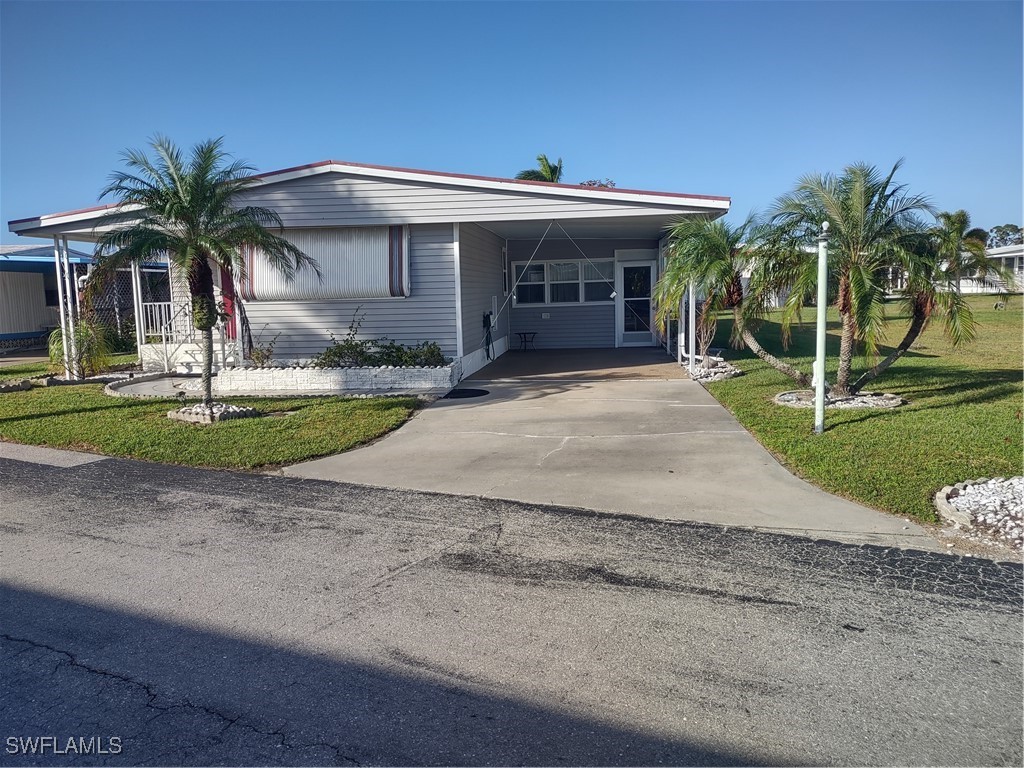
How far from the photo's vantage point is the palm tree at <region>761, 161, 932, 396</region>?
8984 millimetres

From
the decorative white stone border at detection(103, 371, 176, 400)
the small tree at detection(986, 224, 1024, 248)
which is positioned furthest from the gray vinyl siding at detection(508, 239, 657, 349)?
the small tree at detection(986, 224, 1024, 248)

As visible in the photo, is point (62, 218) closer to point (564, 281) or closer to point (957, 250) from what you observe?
point (564, 281)

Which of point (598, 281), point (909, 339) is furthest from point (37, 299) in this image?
point (909, 339)

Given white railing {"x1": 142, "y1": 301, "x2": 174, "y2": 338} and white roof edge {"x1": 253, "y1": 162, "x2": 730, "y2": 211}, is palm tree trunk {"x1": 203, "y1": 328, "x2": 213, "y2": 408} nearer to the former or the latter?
white roof edge {"x1": 253, "y1": 162, "x2": 730, "y2": 211}

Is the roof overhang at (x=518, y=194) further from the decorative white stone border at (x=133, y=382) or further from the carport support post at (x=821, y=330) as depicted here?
the carport support post at (x=821, y=330)

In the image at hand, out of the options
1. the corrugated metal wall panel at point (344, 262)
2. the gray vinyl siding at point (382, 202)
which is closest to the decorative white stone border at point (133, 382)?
the corrugated metal wall panel at point (344, 262)

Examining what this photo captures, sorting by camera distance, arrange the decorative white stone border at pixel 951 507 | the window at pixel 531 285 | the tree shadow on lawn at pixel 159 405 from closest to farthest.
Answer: the decorative white stone border at pixel 951 507
the tree shadow on lawn at pixel 159 405
the window at pixel 531 285

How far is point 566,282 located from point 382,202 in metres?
7.19

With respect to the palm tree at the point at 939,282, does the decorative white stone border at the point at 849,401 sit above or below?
below

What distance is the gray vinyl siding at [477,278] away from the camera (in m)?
14.5

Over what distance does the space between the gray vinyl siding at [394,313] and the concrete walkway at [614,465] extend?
3.00 m

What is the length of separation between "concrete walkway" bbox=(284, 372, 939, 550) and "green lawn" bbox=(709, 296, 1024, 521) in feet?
1.00

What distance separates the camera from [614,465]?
7.48m

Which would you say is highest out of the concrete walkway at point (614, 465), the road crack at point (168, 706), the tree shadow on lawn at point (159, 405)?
the tree shadow on lawn at point (159, 405)
